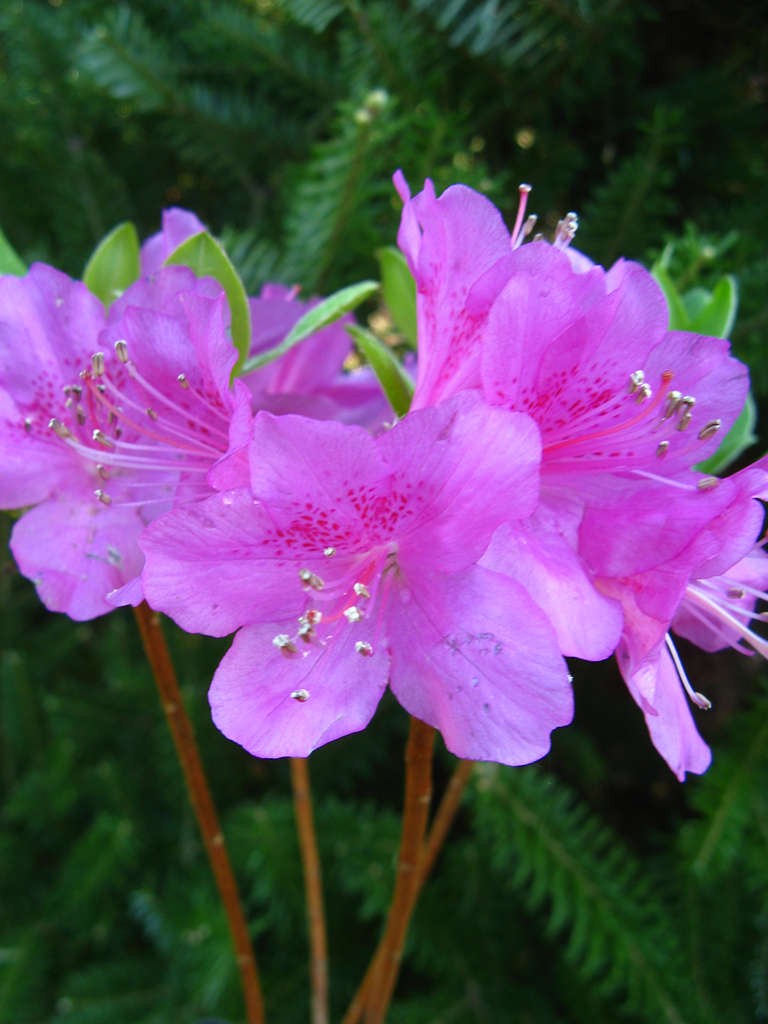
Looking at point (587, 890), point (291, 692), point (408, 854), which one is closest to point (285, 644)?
point (291, 692)

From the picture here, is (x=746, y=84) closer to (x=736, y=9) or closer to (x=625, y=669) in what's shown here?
(x=736, y=9)

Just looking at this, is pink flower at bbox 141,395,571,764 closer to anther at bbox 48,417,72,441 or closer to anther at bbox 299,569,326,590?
anther at bbox 299,569,326,590

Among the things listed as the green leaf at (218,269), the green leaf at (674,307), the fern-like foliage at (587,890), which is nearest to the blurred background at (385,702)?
the fern-like foliage at (587,890)

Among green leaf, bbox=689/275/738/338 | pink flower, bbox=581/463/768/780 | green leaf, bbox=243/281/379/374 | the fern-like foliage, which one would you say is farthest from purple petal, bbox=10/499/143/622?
the fern-like foliage

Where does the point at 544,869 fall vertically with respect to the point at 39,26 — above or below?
below

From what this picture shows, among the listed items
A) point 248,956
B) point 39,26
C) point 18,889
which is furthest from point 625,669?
point 18,889

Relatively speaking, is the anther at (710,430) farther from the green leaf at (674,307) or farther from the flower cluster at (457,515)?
the green leaf at (674,307)
